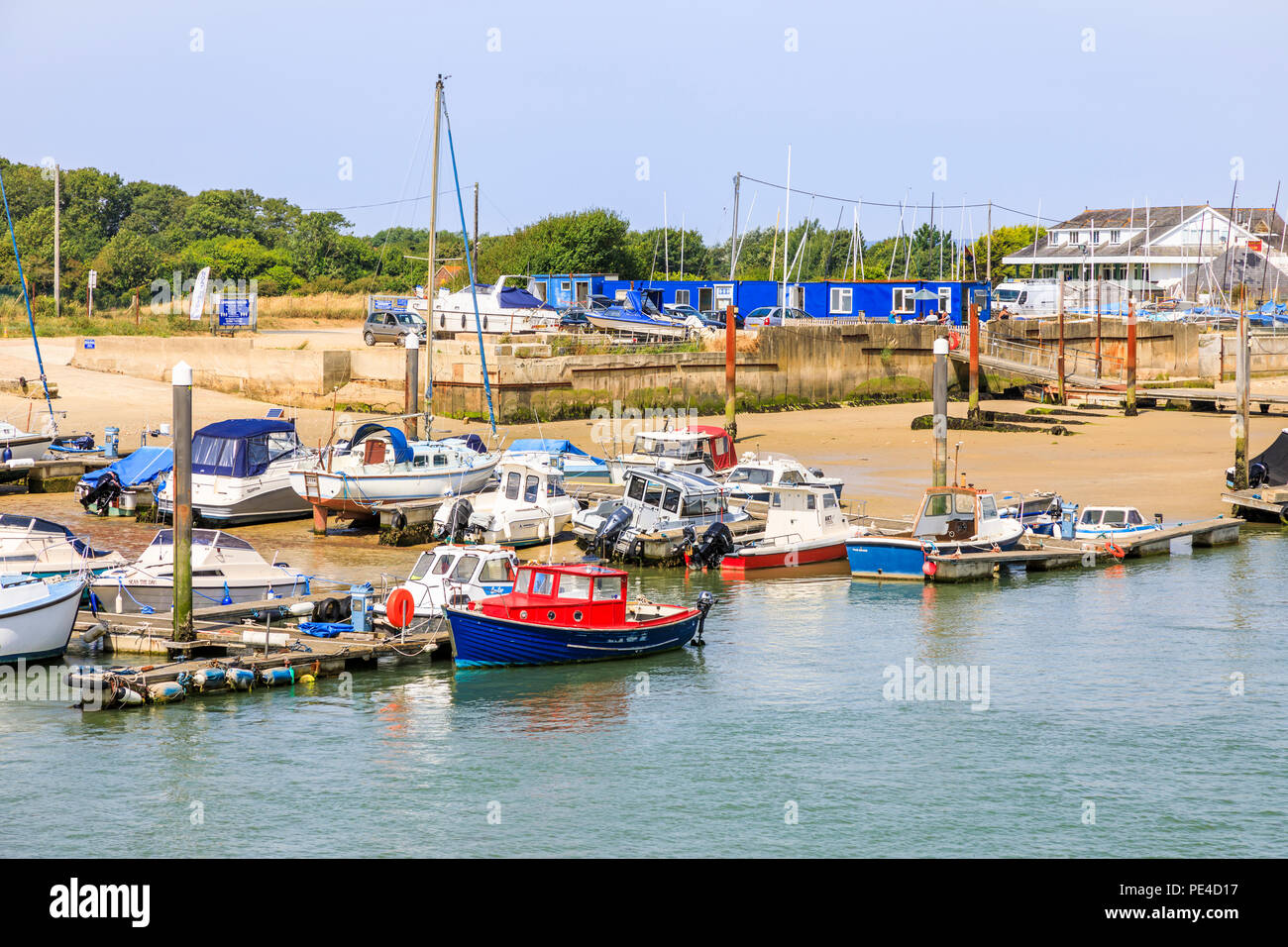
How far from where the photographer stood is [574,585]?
81.7ft

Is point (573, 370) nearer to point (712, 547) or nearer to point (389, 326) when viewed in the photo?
point (389, 326)

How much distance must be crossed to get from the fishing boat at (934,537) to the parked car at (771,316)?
105 ft

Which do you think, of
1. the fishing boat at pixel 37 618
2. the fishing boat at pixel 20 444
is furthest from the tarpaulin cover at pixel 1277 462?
the fishing boat at pixel 20 444

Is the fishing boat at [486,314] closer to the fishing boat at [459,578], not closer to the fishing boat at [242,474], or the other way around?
the fishing boat at [242,474]

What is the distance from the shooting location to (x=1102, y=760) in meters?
20.9

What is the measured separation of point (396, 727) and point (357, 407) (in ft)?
98.0

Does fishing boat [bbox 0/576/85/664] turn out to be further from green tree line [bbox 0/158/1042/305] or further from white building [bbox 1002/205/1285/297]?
white building [bbox 1002/205/1285/297]

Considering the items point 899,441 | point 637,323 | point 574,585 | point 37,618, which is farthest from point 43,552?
point 637,323

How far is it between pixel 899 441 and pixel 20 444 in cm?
2808

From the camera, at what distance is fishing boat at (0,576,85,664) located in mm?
23125

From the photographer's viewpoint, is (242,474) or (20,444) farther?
(20,444)

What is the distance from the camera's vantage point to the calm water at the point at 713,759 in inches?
706

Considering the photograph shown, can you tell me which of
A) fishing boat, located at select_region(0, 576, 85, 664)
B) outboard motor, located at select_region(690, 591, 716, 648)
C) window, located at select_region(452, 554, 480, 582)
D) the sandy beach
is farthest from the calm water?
the sandy beach
